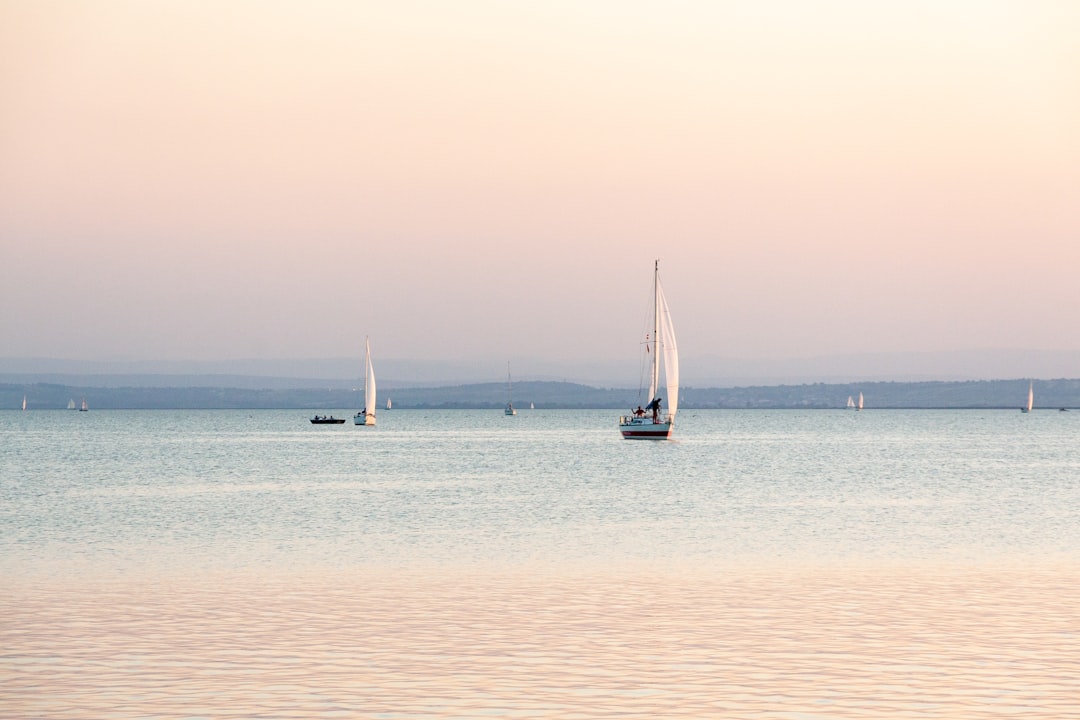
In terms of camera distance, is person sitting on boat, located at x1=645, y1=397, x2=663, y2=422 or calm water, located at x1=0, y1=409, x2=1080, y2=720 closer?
calm water, located at x1=0, y1=409, x2=1080, y2=720

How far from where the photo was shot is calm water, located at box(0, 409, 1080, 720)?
58.0ft

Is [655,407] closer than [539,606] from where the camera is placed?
No

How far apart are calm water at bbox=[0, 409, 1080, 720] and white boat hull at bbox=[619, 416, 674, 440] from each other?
6602cm

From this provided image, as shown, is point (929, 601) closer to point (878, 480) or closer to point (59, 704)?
point (59, 704)

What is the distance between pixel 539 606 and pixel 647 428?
347 ft

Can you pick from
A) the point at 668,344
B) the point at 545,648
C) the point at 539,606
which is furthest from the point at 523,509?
the point at 668,344

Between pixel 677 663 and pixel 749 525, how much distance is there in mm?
27334

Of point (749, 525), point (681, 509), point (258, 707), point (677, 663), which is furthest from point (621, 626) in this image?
point (681, 509)

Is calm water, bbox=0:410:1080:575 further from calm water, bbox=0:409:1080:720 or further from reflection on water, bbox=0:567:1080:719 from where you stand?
reflection on water, bbox=0:567:1080:719

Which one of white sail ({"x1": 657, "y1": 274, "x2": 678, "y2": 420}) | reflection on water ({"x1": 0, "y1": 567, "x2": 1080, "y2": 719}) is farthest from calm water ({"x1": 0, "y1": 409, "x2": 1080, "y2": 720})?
white sail ({"x1": 657, "y1": 274, "x2": 678, "y2": 420})

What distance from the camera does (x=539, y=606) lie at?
85.3 feet

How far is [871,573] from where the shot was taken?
31.8 m

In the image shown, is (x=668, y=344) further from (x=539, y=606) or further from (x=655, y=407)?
(x=539, y=606)

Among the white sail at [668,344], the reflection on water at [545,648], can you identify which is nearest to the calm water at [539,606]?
the reflection on water at [545,648]
